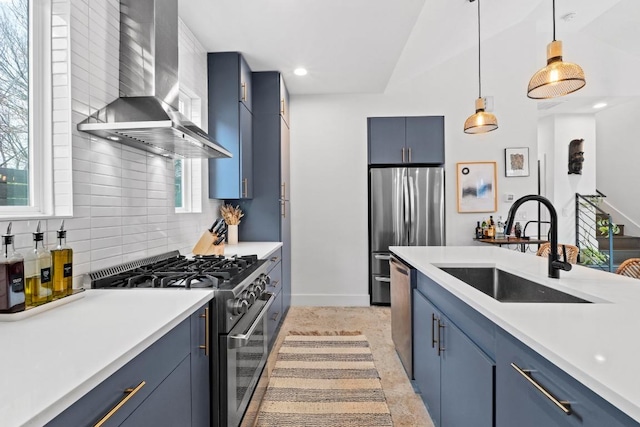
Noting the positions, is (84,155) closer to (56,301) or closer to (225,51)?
(56,301)

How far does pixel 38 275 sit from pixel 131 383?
64cm

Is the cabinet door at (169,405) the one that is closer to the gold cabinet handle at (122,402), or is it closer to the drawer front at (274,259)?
the gold cabinet handle at (122,402)

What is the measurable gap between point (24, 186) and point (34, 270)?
0.45m

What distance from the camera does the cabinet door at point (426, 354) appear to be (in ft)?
5.74

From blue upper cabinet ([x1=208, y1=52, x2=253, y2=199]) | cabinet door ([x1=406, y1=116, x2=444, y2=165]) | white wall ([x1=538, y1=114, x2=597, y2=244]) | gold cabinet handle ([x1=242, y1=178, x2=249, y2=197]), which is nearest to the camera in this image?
blue upper cabinet ([x1=208, y1=52, x2=253, y2=199])

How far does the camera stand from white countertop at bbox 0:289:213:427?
61cm

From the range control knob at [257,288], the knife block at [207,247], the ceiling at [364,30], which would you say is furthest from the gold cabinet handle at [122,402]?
the ceiling at [364,30]

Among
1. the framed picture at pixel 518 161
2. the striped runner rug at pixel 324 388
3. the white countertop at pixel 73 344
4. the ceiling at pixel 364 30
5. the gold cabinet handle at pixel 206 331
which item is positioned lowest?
the striped runner rug at pixel 324 388

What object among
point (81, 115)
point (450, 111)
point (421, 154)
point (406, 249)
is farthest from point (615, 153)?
point (81, 115)

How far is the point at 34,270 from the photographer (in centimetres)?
120

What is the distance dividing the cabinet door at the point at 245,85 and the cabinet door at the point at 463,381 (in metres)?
2.66

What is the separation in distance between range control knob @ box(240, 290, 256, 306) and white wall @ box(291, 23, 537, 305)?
8.43 ft

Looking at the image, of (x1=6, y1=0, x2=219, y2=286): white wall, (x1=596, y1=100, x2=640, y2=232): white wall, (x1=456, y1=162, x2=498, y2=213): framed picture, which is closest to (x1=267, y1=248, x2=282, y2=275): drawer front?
(x1=6, y1=0, x2=219, y2=286): white wall

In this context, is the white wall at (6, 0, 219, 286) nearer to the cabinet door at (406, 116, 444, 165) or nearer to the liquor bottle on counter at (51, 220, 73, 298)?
the liquor bottle on counter at (51, 220, 73, 298)
